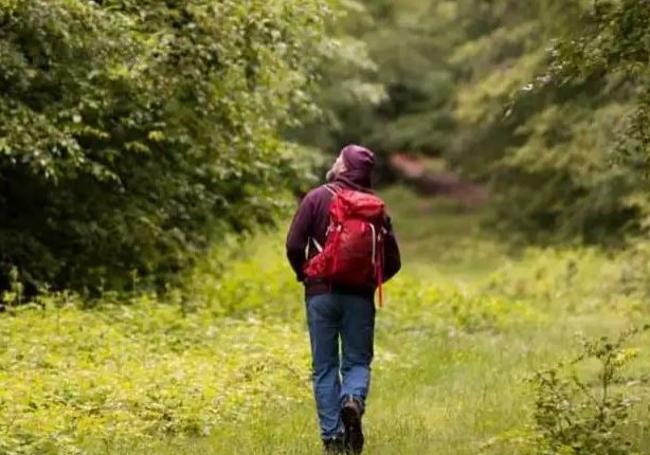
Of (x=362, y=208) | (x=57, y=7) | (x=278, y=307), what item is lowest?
(x=278, y=307)

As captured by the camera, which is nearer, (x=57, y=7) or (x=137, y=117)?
(x=57, y=7)

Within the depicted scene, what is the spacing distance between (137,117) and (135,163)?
3.53 feet

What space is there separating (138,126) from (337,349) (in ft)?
22.2

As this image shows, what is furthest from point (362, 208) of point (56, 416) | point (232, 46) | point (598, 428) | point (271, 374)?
point (232, 46)

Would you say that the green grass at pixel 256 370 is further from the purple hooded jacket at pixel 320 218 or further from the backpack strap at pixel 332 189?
the backpack strap at pixel 332 189

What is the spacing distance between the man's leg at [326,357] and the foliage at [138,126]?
529 centimetres

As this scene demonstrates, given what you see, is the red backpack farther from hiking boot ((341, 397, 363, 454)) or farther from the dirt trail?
the dirt trail

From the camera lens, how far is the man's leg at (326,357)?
8.67 m

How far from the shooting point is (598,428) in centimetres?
806

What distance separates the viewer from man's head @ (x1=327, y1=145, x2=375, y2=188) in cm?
873

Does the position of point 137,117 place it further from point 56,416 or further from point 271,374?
point 56,416

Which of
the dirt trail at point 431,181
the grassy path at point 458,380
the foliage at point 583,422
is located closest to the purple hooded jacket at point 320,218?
the grassy path at point 458,380

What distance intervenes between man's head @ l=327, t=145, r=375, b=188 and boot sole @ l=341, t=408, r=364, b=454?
4.65ft

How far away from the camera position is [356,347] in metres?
8.75
